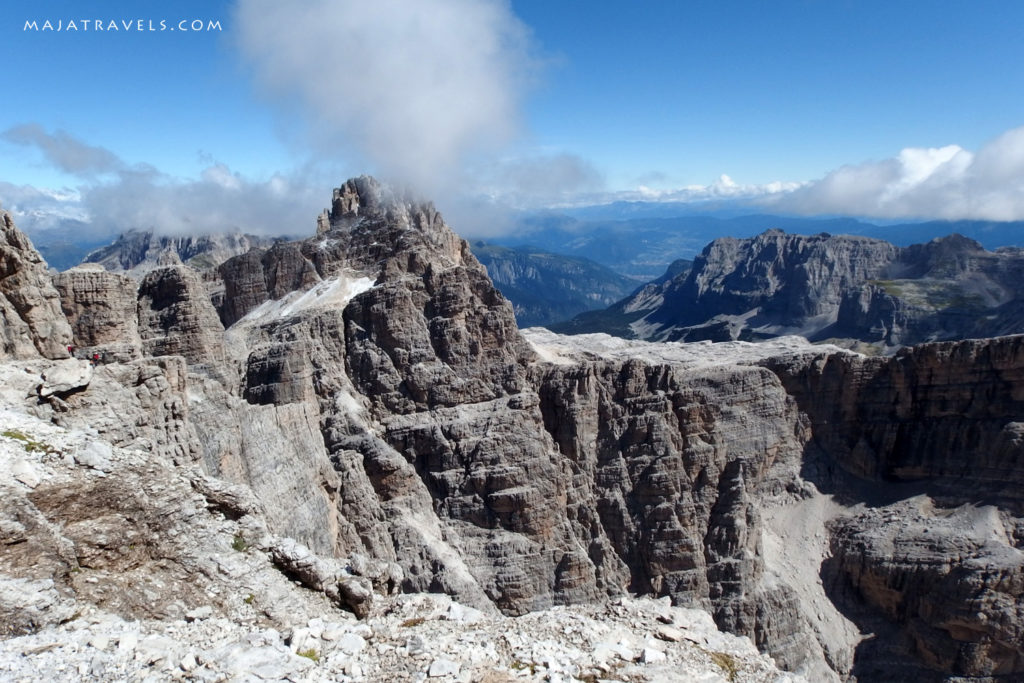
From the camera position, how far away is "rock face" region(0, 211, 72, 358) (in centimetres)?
3419

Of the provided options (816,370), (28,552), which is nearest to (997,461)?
(816,370)

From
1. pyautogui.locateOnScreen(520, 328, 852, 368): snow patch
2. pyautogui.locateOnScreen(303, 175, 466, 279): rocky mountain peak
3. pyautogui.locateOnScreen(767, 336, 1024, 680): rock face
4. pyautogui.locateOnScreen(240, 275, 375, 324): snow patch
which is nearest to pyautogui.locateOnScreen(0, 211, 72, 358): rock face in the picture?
pyautogui.locateOnScreen(240, 275, 375, 324): snow patch

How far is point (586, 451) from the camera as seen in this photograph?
6762 cm

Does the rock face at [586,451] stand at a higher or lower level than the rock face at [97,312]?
lower

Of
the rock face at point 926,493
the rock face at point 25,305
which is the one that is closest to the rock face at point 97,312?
the rock face at point 25,305

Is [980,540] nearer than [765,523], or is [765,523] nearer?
[980,540]

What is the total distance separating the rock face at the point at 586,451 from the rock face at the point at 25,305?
6022 millimetres

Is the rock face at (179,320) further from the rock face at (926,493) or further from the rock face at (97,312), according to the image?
the rock face at (926,493)

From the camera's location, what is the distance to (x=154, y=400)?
117 feet

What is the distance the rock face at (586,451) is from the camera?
182 ft

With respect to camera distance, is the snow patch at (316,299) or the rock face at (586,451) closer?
the rock face at (586,451)

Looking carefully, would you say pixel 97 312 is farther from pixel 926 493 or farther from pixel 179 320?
pixel 926 493

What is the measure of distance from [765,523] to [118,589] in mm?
62609

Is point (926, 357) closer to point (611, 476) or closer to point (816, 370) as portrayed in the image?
point (816, 370)
